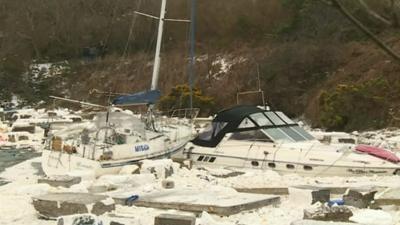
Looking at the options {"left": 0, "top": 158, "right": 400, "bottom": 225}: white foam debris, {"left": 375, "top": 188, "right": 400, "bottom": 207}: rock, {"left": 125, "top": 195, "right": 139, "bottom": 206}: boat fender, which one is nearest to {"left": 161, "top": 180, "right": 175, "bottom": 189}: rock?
{"left": 0, "top": 158, "right": 400, "bottom": 225}: white foam debris

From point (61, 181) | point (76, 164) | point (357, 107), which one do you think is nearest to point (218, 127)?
point (76, 164)

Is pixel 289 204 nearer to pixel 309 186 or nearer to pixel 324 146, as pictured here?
pixel 309 186

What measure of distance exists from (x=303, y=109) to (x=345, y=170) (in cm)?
1748

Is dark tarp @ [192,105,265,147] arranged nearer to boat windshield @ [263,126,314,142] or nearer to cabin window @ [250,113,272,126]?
cabin window @ [250,113,272,126]

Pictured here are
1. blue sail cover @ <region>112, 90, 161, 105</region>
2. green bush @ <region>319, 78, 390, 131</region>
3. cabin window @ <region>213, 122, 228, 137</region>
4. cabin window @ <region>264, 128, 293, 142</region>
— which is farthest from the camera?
green bush @ <region>319, 78, 390, 131</region>

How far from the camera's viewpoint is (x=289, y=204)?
1109 cm

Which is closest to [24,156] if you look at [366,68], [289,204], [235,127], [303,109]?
[235,127]

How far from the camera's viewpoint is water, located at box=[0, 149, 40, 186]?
1919cm

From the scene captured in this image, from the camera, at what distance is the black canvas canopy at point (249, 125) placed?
1705 cm

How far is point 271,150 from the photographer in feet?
53.2

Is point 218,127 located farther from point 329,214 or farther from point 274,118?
point 329,214

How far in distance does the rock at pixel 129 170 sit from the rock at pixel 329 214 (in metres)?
6.67

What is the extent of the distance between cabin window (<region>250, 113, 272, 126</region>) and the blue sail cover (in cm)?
329

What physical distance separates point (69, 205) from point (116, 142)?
7511mm
